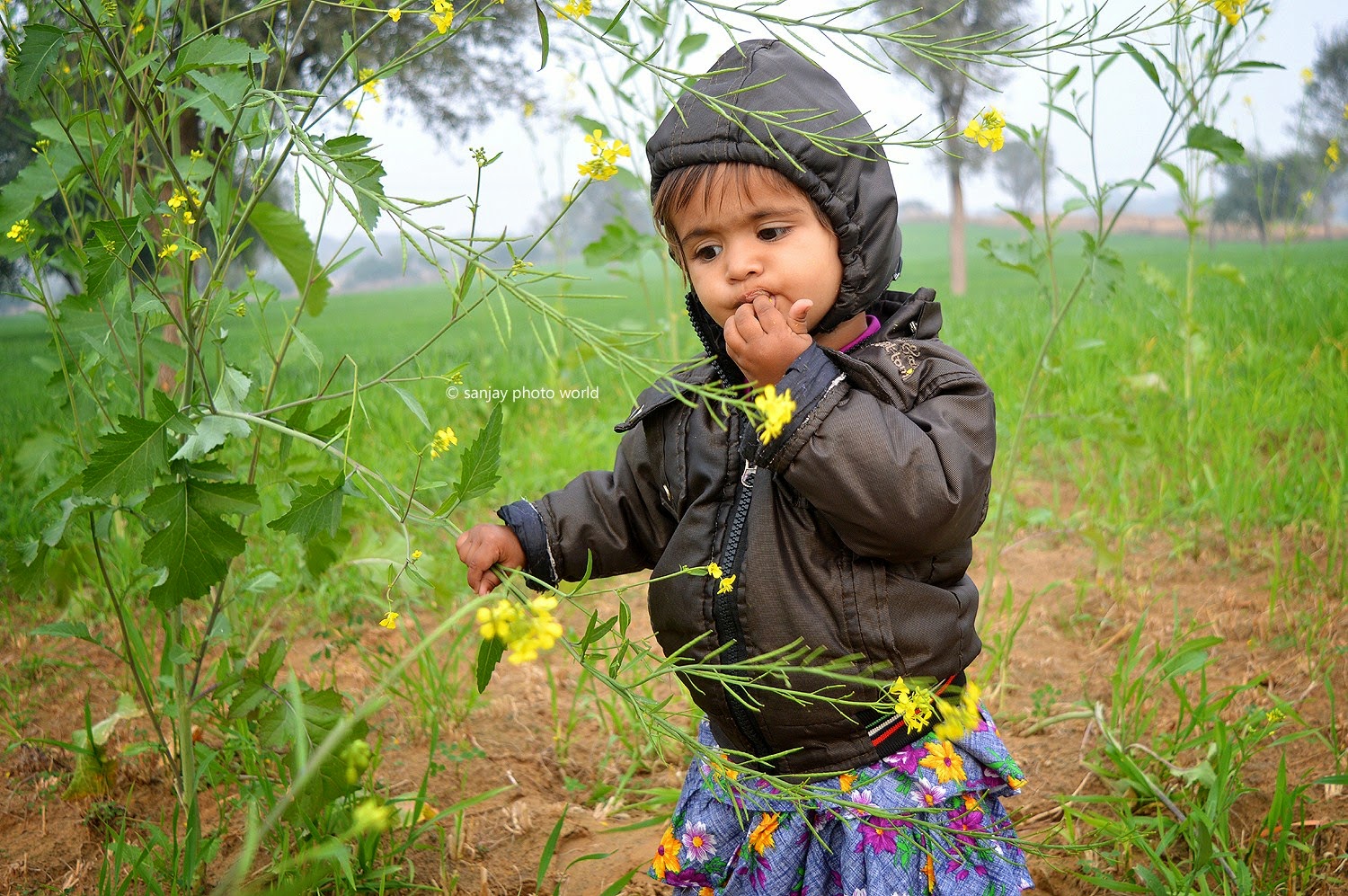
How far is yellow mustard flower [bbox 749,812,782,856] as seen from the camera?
1347 millimetres

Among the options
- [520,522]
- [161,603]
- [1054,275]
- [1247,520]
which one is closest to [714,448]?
[520,522]

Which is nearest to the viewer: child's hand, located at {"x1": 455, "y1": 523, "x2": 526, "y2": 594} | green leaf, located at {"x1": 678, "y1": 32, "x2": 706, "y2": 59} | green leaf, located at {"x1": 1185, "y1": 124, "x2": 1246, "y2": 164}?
child's hand, located at {"x1": 455, "y1": 523, "x2": 526, "y2": 594}

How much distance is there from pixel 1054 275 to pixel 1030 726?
876mm

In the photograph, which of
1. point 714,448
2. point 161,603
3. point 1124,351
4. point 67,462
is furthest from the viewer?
point 1124,351

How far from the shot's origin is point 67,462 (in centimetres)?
290

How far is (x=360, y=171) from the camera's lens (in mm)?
1015

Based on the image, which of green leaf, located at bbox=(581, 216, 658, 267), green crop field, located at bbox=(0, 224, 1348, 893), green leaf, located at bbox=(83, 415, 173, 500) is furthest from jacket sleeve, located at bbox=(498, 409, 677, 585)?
green leaf, located at bbox=(581, 216, 658, 267)

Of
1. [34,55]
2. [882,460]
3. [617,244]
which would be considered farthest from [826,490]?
[617,244]

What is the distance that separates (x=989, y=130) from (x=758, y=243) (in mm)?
307

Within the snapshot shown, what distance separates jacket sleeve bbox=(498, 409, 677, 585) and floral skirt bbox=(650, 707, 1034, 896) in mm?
333

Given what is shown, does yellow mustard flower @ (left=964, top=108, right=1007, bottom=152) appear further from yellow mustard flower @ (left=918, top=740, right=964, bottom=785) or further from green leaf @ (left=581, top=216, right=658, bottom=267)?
green leaf @ (left=581, top=216, right=658, bottom=267)

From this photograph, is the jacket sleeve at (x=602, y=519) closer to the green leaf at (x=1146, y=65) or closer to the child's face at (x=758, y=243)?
the child's face at (x=758, y=243)

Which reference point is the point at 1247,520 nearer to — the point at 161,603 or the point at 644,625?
the point at 644,625

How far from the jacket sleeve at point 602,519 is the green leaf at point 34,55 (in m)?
0.73
